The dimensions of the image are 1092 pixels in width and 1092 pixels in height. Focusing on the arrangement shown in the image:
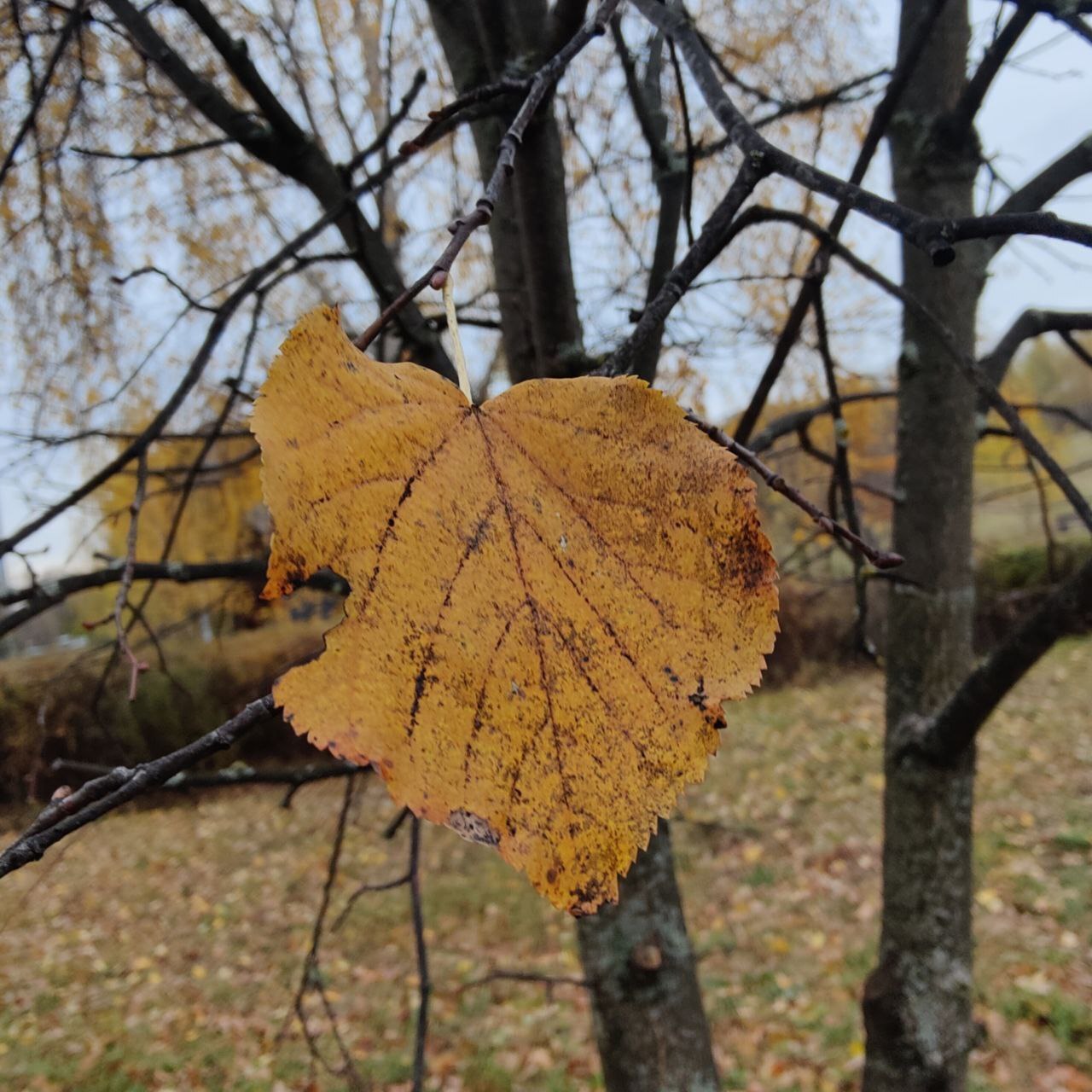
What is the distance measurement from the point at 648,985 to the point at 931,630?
36.4 inches

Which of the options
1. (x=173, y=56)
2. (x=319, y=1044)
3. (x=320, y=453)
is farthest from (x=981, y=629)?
(x=320, y=453)

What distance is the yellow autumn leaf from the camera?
29 cm

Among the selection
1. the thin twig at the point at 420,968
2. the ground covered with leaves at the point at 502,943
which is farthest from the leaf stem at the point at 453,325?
the ground covered with leaves at the point at 502,943

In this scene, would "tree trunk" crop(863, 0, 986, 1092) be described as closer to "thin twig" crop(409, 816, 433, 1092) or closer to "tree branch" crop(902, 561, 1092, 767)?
"tree branch" crop(902, 561, 1092, 767)

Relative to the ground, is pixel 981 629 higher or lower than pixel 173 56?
lower

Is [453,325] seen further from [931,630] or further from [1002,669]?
[931,630]

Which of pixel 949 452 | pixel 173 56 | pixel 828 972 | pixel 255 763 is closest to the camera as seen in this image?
pixel 173 56

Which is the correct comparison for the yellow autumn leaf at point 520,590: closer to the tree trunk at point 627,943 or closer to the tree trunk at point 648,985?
the tree trunk at point 627,943

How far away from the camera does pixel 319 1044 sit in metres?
4.30

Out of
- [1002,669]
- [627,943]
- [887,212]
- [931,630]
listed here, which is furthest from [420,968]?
[887,212]

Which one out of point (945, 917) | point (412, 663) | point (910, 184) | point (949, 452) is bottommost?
point (945, 917)

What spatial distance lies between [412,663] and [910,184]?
183 centimetres

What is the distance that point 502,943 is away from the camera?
4.92 meters

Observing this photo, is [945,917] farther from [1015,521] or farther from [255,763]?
[1015,521]
